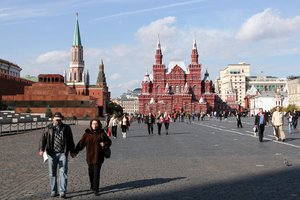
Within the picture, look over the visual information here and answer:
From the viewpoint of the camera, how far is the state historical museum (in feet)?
470

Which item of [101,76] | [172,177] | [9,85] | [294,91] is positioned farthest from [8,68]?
[172,177]

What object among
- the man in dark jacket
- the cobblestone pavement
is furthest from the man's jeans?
the cobblestone pavement

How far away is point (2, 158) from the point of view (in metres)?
16.3

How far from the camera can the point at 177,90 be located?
146125 mm

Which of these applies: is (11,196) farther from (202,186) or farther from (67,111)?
(67,111)

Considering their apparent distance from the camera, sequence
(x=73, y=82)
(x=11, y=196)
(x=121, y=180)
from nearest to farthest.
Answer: (x=11, y=196) → (x=121, y=180) → (x=73, y=82)

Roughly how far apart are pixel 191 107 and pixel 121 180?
133 meters

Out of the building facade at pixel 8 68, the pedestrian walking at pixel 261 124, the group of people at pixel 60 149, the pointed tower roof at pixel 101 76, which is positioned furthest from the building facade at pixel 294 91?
the group of people at pixel 60 149

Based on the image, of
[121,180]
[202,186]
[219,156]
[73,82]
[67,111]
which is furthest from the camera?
[73,82]

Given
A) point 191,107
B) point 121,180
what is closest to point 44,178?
point 121,180

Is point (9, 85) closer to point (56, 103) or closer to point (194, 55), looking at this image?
point (56, 103)

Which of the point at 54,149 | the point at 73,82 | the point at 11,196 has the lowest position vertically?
the point at 11,196

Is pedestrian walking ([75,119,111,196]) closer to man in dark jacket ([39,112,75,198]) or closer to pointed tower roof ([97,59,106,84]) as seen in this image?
man in dark jacket ([39,112,75,198])

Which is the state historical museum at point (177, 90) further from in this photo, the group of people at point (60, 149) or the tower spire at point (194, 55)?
the group of people at point (60, 149)
